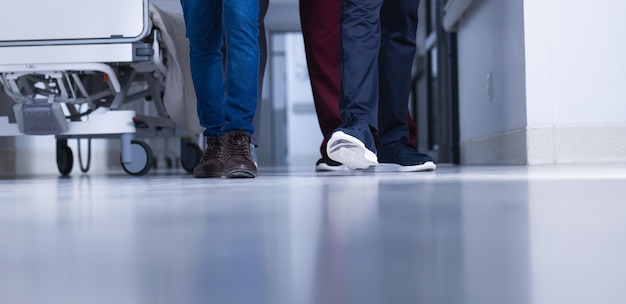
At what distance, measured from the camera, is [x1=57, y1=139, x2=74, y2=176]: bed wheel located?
126 inches

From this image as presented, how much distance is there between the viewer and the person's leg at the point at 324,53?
7.73 feet

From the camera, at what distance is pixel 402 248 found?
1.53 ft

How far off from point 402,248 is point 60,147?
3.05m

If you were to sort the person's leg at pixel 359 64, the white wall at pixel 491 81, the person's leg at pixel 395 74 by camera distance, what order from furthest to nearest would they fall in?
the white wall at pixel 491 81 < the person's leg at pixel 395 74 < the person's leg at pixel 359 64

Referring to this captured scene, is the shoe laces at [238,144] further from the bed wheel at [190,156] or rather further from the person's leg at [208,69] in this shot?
the bed wheel at [190,156]

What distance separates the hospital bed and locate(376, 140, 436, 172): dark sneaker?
928 mm

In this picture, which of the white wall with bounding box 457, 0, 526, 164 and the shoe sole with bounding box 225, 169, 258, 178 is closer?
the shoe sole with bounding box 225, 169, 258, 178

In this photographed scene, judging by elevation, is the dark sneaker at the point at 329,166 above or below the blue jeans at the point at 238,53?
below

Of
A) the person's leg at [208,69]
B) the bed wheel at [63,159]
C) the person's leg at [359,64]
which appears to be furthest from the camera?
the bed wheel at [63,159]

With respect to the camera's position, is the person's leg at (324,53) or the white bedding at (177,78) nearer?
the person's leg at (324,53)

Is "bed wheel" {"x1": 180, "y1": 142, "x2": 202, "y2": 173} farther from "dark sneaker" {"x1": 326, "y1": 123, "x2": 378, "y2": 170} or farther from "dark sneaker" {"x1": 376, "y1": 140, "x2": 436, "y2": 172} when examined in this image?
"dark sneaker" {"x1": 326, "y1": 123, "x2": 378, "y2": 170}

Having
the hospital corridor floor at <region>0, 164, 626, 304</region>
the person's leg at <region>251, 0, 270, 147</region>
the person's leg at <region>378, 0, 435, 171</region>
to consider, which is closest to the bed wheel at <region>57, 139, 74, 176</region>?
the person's leg at <region>251, 0, 270, 147</region>

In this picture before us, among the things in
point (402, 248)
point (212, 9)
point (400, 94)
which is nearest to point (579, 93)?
point (400, 94)

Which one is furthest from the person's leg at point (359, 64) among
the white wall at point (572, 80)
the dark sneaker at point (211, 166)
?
the white wall at point (572, 80)
